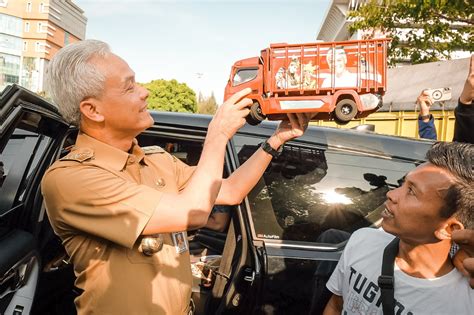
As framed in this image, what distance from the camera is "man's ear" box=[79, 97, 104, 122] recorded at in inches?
59.4

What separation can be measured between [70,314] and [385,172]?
180 centimetres

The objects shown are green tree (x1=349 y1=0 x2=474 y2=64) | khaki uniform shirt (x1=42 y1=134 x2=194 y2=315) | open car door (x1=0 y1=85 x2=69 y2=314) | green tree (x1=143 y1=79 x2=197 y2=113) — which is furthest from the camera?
green tree (x1=143 y1=79 x2=197 y2=113)

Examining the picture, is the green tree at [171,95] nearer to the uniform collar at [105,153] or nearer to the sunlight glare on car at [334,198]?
the sunlight glare on car at [334,198]

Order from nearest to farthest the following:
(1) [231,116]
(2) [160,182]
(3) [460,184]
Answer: (3) [460,184]
(1) [231,116]
(2) [160,182]

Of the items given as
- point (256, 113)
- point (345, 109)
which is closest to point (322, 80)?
point (345, 109)

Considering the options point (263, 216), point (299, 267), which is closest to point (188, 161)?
point (263, 216)

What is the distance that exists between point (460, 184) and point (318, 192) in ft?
2.60

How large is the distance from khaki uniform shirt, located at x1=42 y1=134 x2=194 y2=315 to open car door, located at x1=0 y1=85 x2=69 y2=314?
32 centimetres

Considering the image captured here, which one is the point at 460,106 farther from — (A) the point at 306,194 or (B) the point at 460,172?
(A) the point at 306,194

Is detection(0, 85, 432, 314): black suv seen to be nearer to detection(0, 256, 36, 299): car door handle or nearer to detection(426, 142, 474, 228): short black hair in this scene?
detection(0, 256, 36, 299): car door handle

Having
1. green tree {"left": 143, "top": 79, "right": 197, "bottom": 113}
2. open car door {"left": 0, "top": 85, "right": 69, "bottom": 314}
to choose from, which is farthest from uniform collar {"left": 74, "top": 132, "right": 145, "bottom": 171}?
green tree {"left": 143, "top": 79, "right": 197, "bottom": 113}

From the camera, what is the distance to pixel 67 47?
152 cm

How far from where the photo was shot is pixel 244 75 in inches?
70.9

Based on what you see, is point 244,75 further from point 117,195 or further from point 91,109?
point 117,195
